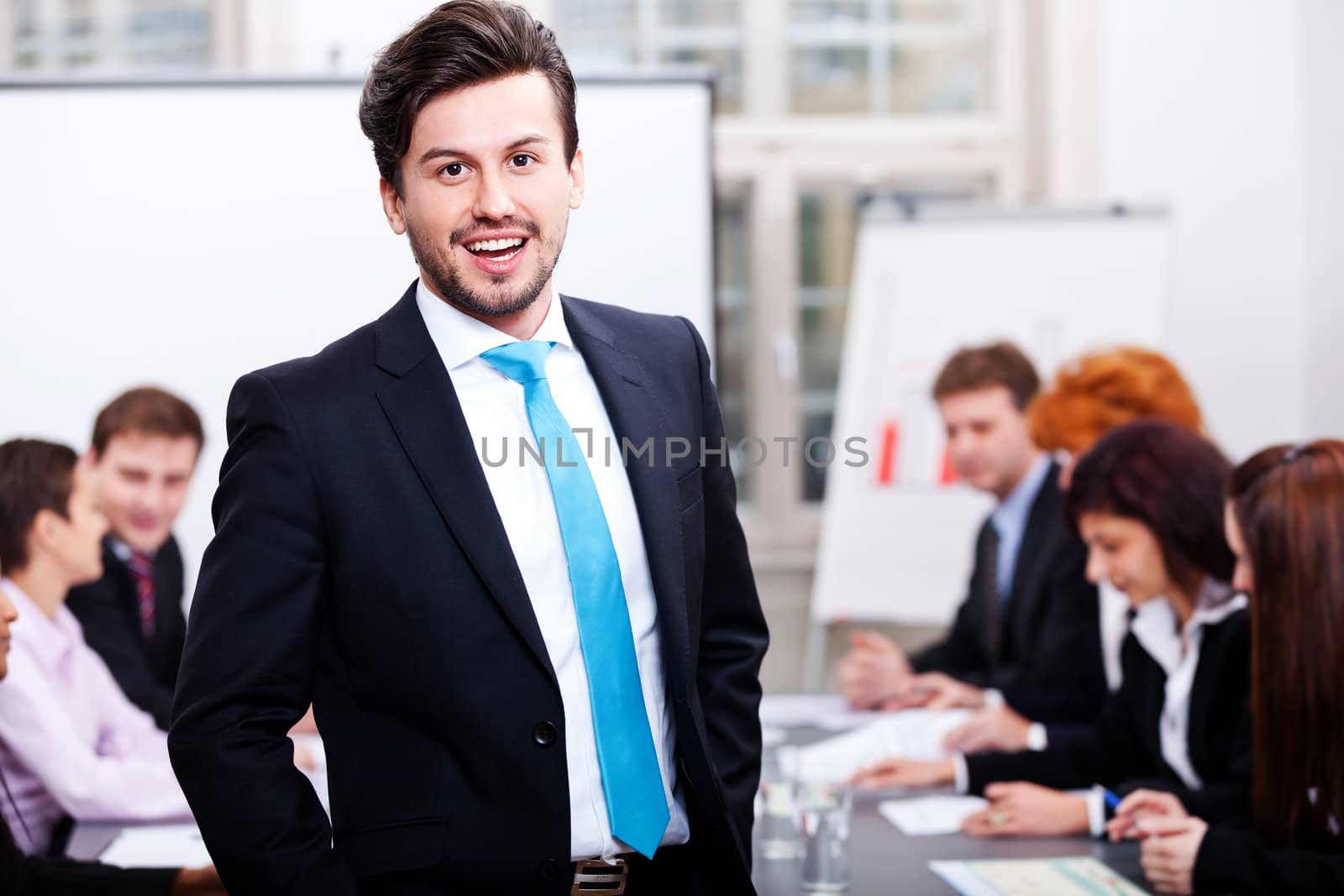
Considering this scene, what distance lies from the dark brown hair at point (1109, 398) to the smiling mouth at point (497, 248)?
2112 millimetres

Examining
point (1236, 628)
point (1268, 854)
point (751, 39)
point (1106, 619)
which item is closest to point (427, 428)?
point (1268, 854)

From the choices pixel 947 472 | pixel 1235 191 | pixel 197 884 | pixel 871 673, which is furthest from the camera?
pixel 1235 191

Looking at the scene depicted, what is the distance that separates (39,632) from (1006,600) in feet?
6.90

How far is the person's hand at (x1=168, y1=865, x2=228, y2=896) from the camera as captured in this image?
164 cm

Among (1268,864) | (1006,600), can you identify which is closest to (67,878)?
(1268,864)

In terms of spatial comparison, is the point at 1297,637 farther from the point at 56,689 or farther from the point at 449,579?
the point at 56,689

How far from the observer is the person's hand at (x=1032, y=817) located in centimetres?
197

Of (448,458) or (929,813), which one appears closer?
(448,458)

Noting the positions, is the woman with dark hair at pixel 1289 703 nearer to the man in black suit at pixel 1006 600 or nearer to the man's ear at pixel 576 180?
the man in black suit at pixel 1006 600

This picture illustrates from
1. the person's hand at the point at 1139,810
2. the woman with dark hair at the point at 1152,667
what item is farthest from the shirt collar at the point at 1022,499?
the person's hand at the point at 1139,810

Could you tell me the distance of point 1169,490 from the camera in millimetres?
2129

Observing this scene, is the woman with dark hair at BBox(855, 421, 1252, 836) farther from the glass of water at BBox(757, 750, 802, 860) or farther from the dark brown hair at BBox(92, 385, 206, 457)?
the dark brown hair at BBox(92, 385, 206, 457)

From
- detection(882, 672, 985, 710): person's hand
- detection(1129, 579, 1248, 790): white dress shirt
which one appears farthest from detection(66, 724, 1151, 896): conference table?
detection(882, 672, 985, 710): person's hand

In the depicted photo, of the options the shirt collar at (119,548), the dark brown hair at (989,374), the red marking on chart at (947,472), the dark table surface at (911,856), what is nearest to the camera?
the dark table surface at (911,856)
